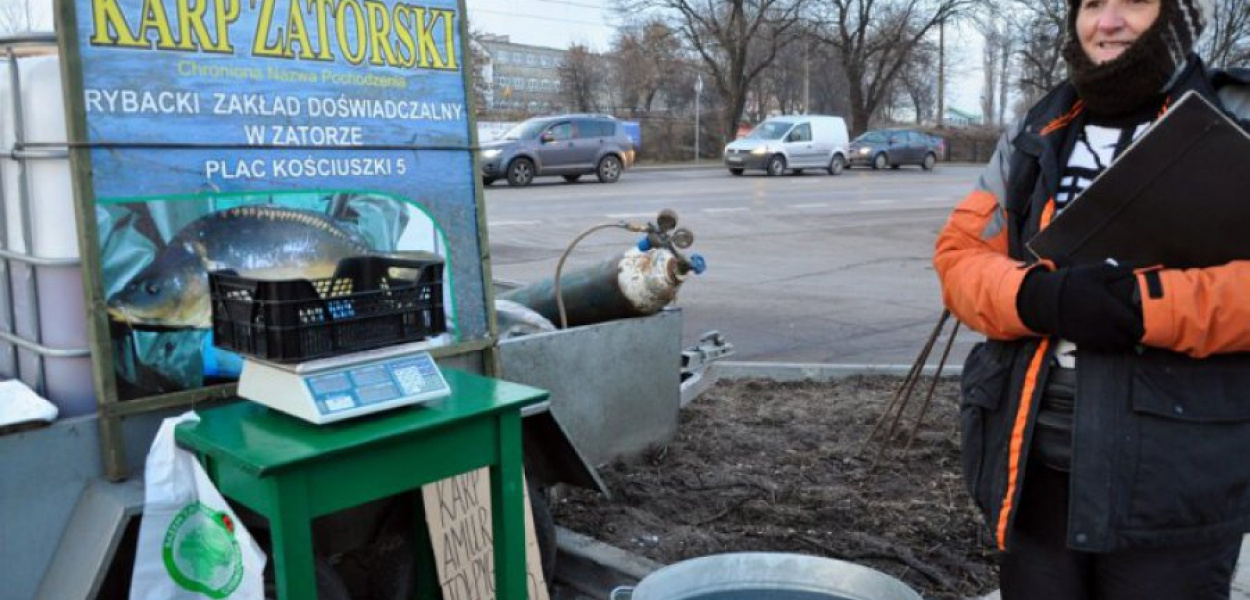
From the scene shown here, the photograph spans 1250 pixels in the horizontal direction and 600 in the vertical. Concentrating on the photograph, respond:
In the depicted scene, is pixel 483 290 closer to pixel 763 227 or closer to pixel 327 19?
pixel 327 19

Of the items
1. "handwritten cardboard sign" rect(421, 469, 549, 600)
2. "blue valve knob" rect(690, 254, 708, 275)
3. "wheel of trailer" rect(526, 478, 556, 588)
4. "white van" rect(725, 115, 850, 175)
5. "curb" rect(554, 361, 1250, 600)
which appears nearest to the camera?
"handwritten cardboard sign" rect(421, 469, 549, 600)

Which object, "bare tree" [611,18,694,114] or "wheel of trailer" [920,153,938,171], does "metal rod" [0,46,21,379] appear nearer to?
"wheel of trailer" [920,153,938,171]

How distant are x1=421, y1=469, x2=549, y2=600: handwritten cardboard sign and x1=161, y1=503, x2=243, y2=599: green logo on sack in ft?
1.86

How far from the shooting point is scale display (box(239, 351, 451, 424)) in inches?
90.1

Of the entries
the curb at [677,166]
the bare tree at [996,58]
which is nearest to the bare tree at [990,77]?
the bare tree at [996,58]

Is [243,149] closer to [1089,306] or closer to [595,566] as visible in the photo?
[595,566]

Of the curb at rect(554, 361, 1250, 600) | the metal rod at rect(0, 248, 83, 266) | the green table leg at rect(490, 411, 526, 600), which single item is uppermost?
the metal rod at rect(0, 248, 83, 266)

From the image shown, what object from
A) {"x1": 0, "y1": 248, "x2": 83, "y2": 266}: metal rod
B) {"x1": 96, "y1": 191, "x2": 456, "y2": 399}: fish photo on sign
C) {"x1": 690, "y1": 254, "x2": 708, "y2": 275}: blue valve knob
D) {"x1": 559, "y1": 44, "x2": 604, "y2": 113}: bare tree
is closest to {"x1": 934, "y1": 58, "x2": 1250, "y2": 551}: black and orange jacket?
{"x1": 96, "y1": 191, "x2": 456, "y2": 399}: fish photo on sign

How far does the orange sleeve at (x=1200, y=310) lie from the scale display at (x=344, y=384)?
156 centimetres

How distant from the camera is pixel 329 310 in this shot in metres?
2.34

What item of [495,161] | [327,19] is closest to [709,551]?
[327,19]

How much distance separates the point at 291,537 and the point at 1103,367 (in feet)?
5.48

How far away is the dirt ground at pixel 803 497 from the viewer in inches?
143

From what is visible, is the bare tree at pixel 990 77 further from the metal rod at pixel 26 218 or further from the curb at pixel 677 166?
the metal rod at pixel 26 218
